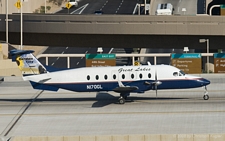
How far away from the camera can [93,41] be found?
7738cm

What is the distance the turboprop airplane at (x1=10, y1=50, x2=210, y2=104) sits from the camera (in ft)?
149

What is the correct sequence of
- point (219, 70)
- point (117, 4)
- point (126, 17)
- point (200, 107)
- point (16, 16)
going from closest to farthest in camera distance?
point (200, 107), point (219, 70), point (126, 17), point (16, 16), point (117, 4)

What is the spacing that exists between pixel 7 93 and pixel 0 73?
12148mm

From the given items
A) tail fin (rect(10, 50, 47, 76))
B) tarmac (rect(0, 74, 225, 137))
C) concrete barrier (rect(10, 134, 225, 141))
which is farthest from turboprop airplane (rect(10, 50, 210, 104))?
concrete barrier (rect(10, 134, 225, 141))

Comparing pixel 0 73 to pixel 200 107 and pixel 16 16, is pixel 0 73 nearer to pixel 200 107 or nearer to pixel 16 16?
pixel 16 16

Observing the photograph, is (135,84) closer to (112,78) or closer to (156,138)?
(112,78)

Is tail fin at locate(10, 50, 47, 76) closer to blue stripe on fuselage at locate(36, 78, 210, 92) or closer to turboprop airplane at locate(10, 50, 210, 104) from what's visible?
turboprop airplane at locate(10, 50, 210, 104)

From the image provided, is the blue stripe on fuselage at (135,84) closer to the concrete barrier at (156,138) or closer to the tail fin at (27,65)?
the tail fin at (27,65)

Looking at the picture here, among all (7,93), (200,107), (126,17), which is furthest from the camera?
(126,17)

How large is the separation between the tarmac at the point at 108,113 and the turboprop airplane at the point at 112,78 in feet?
4.59

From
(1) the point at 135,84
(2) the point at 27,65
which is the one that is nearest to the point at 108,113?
(1) the point at 135,84

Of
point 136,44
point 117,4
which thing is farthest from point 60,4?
point 136,44

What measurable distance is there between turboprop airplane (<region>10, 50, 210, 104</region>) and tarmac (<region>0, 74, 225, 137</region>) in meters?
1.40

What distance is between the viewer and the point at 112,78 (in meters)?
46.2
